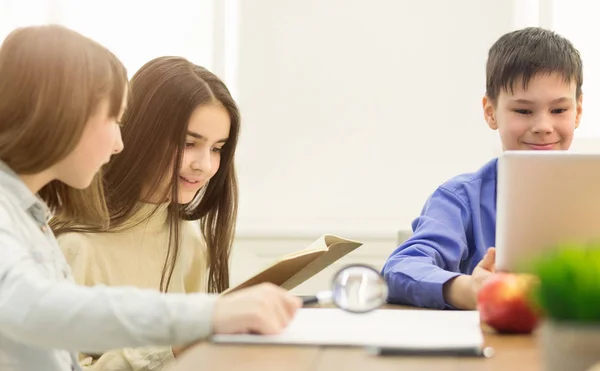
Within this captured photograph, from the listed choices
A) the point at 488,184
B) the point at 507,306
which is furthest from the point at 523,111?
the point at 507,306

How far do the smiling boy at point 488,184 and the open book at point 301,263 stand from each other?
0.11 metres

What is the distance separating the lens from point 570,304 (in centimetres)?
68

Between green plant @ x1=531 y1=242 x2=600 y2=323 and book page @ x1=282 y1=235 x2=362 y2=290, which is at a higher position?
green plant @ x1=531 y1=242 x2=600 y2=323

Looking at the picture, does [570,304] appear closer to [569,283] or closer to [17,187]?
[569,283]

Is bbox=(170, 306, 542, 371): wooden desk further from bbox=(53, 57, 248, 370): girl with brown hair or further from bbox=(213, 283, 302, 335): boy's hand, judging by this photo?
bbox=(53, 57, 248, 370): girl with brown hair

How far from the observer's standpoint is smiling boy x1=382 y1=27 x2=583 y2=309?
4.95 ft

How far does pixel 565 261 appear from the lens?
0.66 m

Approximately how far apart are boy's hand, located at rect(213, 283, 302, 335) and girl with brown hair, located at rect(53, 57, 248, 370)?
0.93 meters

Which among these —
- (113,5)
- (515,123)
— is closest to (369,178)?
(113,5)

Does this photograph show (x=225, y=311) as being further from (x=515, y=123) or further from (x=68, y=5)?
(x=68, y=5)

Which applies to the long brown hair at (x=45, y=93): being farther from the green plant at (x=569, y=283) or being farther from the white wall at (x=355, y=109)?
the white wall at (x=355, y=109)

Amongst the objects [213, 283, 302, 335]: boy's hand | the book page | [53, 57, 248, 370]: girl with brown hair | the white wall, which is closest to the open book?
the book page

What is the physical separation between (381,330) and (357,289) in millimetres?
74

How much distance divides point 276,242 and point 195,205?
1332 mm
